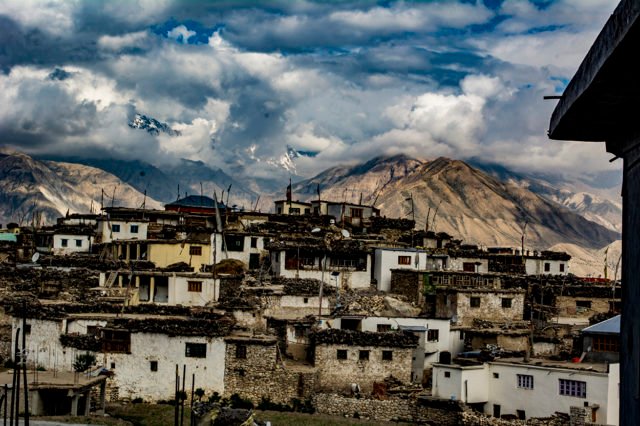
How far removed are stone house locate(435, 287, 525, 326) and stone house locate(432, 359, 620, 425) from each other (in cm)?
803

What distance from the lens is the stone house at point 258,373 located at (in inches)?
1207

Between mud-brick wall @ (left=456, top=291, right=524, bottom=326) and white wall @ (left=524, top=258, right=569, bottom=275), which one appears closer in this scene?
mud-brick wall @ (left=456, top=291, right=524, bottom=326)

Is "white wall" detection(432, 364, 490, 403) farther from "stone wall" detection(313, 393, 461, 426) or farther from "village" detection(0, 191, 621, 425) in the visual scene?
"stone wall" detection(313, 393, 461, 426)

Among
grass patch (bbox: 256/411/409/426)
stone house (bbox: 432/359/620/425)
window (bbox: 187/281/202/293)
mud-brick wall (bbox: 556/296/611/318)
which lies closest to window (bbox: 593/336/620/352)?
stone house (bbox: 432/359/620/425)

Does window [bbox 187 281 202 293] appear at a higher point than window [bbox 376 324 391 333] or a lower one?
higher

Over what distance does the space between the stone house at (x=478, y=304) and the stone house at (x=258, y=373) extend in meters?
10.6

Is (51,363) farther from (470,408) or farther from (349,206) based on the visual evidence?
(349,206)

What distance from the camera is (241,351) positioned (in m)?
30.8

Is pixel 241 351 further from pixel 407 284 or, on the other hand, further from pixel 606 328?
pixel 407 284

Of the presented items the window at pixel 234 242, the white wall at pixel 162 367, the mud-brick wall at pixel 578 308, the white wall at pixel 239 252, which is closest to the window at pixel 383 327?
the white wall at pixel 162 367

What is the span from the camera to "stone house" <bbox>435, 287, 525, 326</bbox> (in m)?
39.1

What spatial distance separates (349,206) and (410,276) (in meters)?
22.1

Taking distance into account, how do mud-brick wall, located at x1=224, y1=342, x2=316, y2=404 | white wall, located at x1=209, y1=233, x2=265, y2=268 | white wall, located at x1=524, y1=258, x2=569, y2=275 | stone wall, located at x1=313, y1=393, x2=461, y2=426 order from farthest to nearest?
1. white wall, located at x1=524, y1=258, x2=569, y2=275
2. white wall, located at x1=209, y1=233, x2=265, y2=268
3. mud-brick wall, located at x1=224, y1=342, x2=316, y2=404
4. stone wall, located at x1=313, y1=393, x2=461, y2=426

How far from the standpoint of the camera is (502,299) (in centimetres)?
3988
